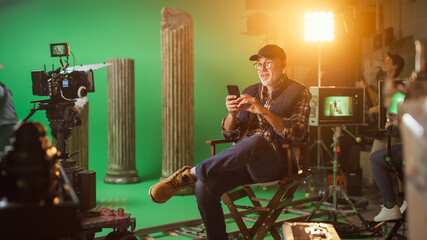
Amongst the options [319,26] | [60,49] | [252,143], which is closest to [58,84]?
[60,49]

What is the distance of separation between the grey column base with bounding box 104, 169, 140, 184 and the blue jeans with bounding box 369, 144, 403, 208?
11.1 ft

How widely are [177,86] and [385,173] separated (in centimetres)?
256

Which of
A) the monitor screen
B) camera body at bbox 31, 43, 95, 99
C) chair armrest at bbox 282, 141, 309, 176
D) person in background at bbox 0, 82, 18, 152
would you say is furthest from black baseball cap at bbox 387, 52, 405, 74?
person in background at bbox 0, 82, 18, 152

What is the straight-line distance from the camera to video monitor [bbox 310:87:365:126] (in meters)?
4.48

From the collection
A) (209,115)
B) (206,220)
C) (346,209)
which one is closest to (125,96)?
(209,115)

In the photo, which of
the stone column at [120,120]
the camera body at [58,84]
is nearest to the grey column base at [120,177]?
the stone column at [120,120]

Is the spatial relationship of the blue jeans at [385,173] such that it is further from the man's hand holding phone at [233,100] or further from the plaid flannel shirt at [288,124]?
the man's hand holding phone at [233,100]

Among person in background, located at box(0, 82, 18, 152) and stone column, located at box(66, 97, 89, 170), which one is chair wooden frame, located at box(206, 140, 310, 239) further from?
person in background, located at box(0, 82, 18, 152)

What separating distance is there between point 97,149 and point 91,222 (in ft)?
14.1

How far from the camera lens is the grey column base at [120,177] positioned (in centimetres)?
618

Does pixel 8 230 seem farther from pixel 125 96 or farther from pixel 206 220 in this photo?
pixel 125 96

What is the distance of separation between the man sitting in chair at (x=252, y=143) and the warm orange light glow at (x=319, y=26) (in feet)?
8.18

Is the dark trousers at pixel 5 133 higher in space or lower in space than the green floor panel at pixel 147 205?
higher

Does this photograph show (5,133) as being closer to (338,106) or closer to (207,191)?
(207,191)
